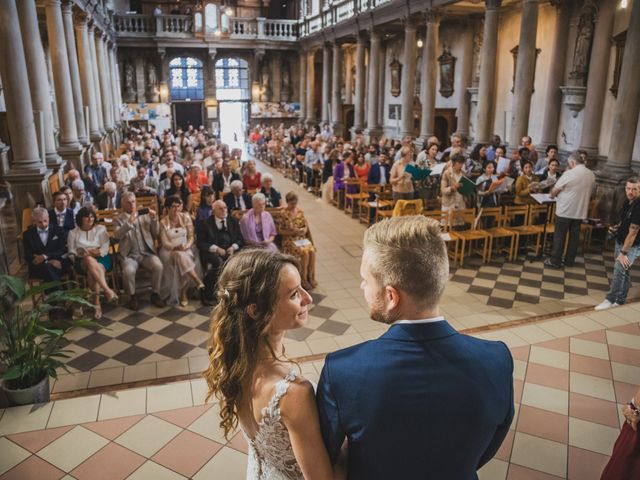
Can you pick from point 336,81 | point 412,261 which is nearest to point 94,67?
point 336,81

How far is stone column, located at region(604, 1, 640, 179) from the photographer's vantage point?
852cm

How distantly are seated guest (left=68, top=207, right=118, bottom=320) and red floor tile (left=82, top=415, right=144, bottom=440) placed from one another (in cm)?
248

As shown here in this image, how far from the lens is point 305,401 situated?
147 centimetres

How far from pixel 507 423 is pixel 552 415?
2591 mm

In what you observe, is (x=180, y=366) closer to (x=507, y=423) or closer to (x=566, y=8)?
(x=507, y=423)

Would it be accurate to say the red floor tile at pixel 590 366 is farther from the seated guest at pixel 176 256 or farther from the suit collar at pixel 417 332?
the seated guest at pixel 176 256

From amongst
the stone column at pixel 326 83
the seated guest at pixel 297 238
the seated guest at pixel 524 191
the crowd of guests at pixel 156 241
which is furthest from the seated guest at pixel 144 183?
the stone column at pixel 326 83

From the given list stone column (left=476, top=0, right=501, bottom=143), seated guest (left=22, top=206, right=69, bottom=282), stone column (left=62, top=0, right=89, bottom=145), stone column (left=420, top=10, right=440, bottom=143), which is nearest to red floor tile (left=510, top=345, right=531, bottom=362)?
seated guest (left=22, top=206, right=69, bottom=282)

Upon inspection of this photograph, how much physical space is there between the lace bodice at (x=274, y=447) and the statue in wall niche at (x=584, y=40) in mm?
11855

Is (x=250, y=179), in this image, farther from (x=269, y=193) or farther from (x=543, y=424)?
(x=543, y=424)

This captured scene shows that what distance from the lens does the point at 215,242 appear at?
6547 millimetres

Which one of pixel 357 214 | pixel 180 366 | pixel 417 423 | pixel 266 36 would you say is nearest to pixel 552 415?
pixel 417 423

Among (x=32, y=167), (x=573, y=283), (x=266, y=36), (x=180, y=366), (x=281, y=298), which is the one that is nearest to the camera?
(x=281, y=298)

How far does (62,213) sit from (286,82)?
23010 millimetres
